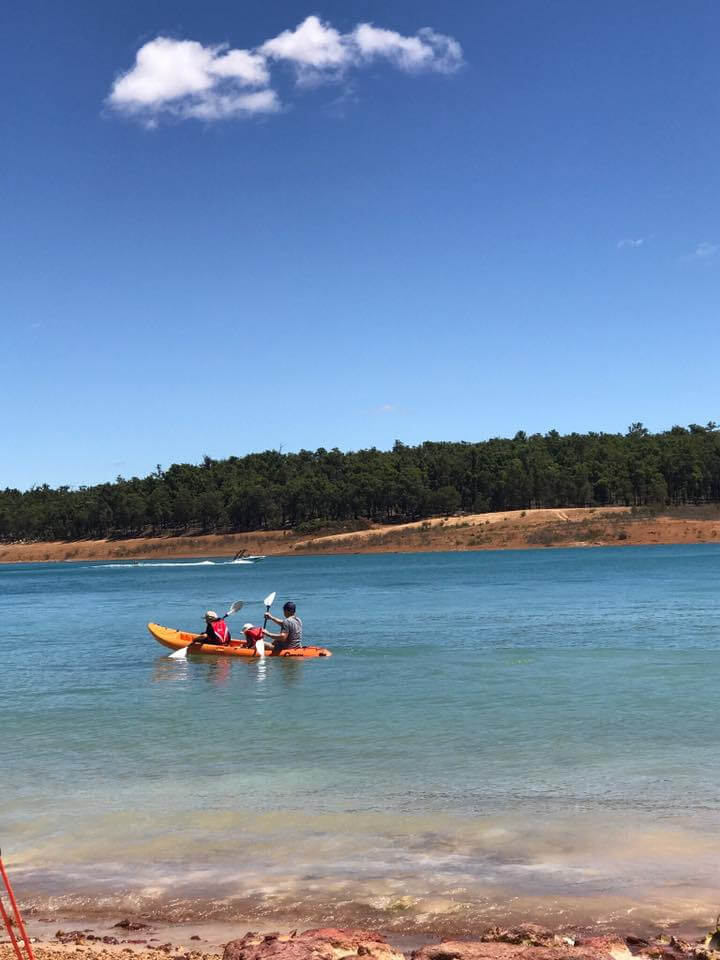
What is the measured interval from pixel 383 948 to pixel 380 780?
5809 millimetres

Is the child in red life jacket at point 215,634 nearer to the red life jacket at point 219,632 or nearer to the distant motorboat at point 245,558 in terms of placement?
the red life jacket at point 219,632

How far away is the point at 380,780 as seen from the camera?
493 inches

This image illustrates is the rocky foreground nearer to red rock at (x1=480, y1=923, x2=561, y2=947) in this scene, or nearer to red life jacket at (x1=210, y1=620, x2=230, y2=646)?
red rock at (x1=480, y1=923, x2=561, y2=947)

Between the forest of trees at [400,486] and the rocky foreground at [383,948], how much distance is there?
113222 mm

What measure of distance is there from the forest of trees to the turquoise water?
94694 millimetres

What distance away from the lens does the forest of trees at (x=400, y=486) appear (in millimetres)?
121125

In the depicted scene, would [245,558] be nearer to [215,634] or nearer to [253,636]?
[215,634]

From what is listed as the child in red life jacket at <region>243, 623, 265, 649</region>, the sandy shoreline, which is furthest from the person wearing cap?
the sandy shoreline

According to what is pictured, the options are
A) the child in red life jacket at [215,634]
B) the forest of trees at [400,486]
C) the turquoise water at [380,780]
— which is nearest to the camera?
the turquoise water at [380,780]

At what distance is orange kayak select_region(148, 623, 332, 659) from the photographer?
85.5ft

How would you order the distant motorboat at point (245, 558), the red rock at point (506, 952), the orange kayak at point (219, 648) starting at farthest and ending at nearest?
1. the distant motorboat at point (245, 558)
2. the orange kayak at point (219, 648)
3. the red rock at point (506, 952)

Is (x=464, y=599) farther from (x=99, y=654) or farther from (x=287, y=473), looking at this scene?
(x=287, y=473)

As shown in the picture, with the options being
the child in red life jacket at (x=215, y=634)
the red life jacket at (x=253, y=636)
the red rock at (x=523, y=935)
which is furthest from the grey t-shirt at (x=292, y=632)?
the red rock at (x=523, y=935)

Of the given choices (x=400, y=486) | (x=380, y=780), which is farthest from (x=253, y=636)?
(x=400, y=486)
